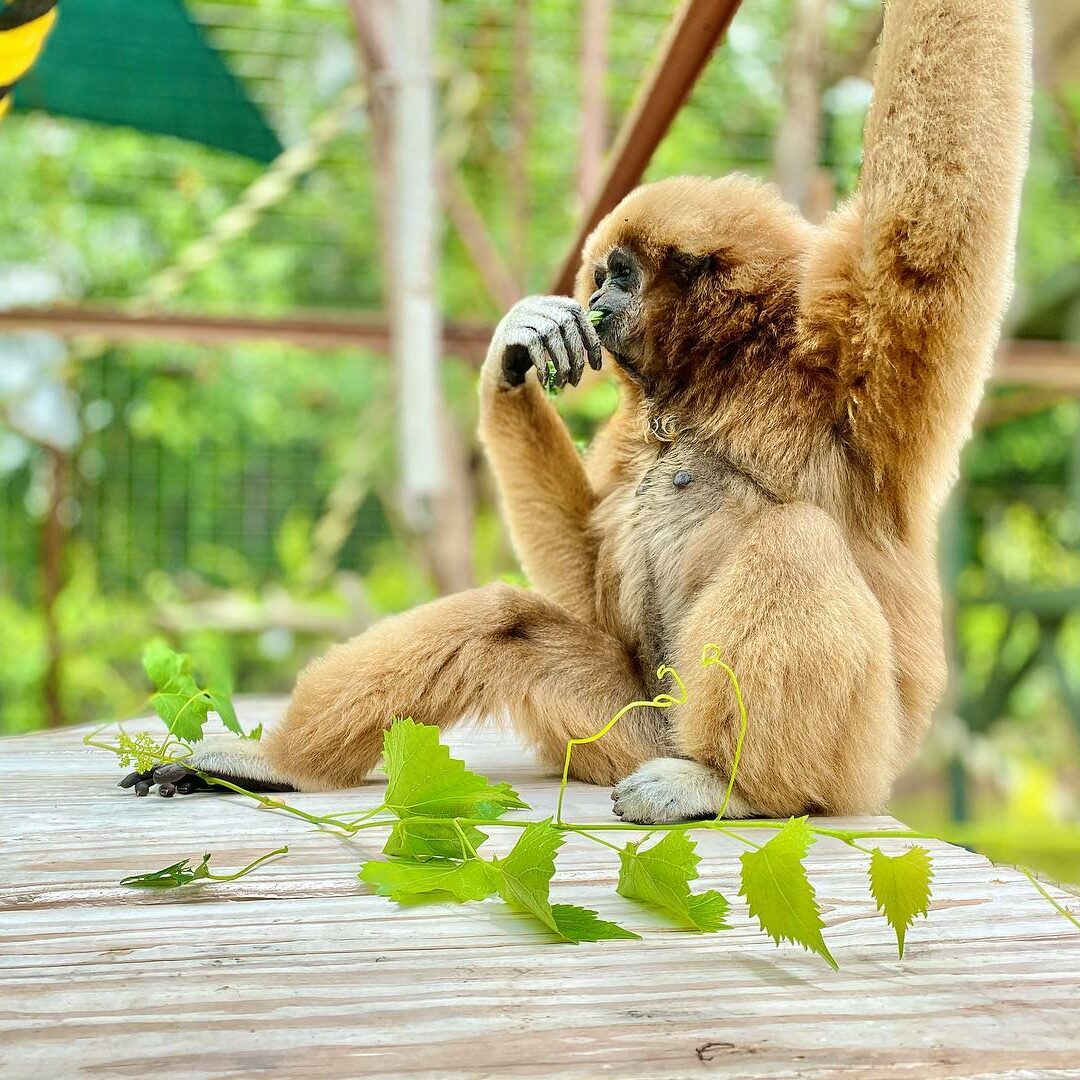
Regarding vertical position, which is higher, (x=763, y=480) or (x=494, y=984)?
(x=763, y=480)

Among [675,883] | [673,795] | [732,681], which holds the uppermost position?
[732,681]

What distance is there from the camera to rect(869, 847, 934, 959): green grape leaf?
130 centimetres

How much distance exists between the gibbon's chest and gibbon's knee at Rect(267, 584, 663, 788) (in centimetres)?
14

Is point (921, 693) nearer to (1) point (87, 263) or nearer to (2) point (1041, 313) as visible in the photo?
(2) point (1041, 313)

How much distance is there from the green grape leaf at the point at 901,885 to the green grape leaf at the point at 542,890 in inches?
12.6

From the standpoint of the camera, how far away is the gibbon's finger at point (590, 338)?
2416mm

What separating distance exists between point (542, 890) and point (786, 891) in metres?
0.32

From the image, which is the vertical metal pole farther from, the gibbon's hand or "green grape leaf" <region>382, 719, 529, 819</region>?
"green grape leaf" <region>382, 719, 529, 819</region>

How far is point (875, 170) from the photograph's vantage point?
6.71ft

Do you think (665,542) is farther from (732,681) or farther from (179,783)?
(179,783)

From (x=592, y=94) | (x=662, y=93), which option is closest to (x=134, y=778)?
(x=662, y=93)

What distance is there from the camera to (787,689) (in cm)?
198

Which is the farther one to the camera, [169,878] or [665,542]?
[665,542]

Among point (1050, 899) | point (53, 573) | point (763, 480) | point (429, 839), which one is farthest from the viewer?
point (53, 573)
